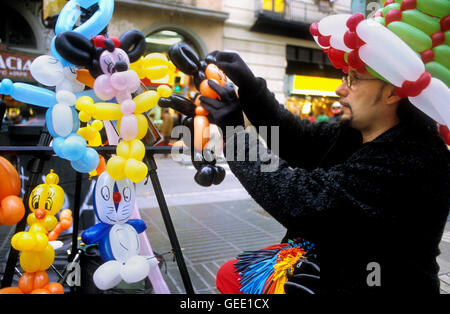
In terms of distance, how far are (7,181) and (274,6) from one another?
12.1 m

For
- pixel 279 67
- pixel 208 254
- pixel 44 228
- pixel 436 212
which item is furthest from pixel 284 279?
pixel 279 67

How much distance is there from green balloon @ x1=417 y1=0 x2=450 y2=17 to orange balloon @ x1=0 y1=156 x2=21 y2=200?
6.03 feet

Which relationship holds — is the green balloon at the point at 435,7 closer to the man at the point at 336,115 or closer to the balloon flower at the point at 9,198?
the man at the point at 336,115

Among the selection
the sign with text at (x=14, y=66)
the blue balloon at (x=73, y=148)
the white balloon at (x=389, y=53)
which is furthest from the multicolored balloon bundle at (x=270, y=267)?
the sign with text at (x=14, y=66)

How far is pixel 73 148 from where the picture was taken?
1356 mm

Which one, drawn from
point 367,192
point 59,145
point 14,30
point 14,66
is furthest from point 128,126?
point 14,30

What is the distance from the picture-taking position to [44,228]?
1637 millimetres

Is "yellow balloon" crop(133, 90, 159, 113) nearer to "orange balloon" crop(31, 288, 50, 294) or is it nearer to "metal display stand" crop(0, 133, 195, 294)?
"metal display stand" crop(0, 133, 195, 294)

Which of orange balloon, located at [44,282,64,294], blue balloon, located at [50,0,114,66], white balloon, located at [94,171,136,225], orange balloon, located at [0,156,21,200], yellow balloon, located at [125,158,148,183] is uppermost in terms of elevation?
blue balloon, located at [50,0,114,66]

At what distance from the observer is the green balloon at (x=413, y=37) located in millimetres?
1067

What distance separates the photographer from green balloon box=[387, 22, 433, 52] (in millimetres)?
1067

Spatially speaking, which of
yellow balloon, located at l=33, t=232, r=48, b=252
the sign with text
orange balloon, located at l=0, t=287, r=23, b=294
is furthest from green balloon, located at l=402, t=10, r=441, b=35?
the sign with text

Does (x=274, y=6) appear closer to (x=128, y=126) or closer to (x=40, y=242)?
(x=128, y=126)
